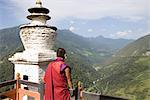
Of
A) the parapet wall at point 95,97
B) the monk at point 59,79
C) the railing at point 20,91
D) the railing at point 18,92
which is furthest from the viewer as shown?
the railing at point 18,92

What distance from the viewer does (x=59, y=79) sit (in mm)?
4352

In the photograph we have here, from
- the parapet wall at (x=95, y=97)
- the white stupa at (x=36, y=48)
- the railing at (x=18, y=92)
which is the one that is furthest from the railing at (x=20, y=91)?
the parapet wall at (x=95, y=97)

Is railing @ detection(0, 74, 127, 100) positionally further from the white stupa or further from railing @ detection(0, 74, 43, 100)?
the white stupa

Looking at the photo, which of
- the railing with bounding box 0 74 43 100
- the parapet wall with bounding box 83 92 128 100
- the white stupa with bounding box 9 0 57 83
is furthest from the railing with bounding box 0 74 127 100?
the parapet wall with bounding box 83 92 128 100

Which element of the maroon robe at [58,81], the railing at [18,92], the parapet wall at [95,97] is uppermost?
the maroon robe at [58,81]

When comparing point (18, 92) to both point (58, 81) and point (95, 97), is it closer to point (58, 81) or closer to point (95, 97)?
point (58, 81)

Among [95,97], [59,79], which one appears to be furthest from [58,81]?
[95,97]

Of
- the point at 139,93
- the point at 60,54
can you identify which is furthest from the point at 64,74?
the point at 139,93

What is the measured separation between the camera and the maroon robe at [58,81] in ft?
14.3

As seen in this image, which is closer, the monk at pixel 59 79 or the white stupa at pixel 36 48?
the monk at pixel 59 79

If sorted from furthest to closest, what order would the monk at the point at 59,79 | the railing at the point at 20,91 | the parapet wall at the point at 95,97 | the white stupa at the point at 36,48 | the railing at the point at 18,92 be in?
1. the white stupa at the point at 36,48
2. the railing at the point at 18,92
3. the railing at the point at 20,91
4. the monk at the point at 59,79
5. the parapet wall at the point at 95,97

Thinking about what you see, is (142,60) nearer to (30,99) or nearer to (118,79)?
(118,79)

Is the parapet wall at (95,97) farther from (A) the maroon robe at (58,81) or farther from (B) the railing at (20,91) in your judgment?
(B) the railing at (20,91)

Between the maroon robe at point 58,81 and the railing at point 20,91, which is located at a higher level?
the maroon robe at point 58,81
